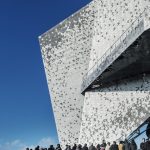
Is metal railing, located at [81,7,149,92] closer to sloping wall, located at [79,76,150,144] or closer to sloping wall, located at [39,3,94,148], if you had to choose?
sloping wall, located at [79,76,150,144]

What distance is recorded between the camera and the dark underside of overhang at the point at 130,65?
Answer: 3055cm

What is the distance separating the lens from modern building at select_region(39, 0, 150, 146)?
108 feet

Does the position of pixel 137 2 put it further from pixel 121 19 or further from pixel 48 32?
pixel 48 32

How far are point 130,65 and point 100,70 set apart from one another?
2.26 m

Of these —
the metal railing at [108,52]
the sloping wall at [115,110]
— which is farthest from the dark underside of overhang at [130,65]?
the metal railing at [108,52]

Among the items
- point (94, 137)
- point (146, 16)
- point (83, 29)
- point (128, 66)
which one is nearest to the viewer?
point (146, 16)

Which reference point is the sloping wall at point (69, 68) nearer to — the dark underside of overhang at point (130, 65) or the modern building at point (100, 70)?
the modern building at point (100, 70)

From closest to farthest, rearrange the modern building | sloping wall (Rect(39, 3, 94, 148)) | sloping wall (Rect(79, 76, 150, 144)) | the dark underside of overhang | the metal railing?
the dark underside of overhang → the metal railing → the modern building → sloping wall (Rect(79, 76, 150, 144)) → sloping wall (Rect(39, 3, 94, 148))

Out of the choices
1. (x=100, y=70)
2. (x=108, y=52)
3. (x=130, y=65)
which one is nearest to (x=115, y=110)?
(x=100, y=70)

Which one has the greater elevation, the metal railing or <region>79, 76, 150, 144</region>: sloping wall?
the metal railing

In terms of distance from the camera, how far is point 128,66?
33.1 m

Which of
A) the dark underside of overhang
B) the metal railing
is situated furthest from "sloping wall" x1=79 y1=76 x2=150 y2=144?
the metal railing

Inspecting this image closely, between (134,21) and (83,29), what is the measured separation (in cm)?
635

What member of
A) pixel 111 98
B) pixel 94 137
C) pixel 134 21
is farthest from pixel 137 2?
pixel 94 137
